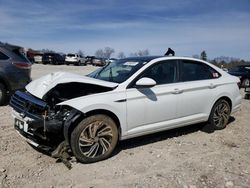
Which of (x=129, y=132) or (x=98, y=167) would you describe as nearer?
(x=98, y=167)

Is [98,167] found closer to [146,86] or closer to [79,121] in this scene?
[79,121]

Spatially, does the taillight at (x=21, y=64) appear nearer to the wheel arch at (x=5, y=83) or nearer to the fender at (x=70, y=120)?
the wheel arch at (x=5, y=83)

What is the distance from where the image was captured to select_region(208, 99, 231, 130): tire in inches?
251

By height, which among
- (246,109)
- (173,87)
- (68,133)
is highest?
(173,87)

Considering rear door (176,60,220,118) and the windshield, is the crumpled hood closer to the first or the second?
the windshield

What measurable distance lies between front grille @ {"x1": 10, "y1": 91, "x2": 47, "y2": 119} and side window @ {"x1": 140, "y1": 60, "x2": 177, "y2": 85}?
1793 millimetres

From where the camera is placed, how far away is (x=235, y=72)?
18.0 meters

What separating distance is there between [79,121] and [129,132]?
95 cm

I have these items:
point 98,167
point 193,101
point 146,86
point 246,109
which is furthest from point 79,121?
point 246,109

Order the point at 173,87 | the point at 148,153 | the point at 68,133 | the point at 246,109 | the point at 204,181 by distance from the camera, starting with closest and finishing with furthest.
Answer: the point at 204,181 < the point at 68,133 < the point at 148,153 < the point at 173,87 < the point at 246,109

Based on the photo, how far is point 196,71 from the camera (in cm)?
614

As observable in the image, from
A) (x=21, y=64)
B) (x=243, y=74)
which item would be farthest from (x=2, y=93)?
(x=243, y=74)

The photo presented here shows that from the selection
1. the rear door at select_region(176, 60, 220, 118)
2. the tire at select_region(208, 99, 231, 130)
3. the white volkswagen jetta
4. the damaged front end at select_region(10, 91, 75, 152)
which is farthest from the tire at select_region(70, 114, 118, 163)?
the tire at select_region(208, 99, 231, 130)

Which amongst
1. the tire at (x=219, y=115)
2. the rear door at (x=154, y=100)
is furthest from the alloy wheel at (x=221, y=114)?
the rear door at (x=154, y=100)
